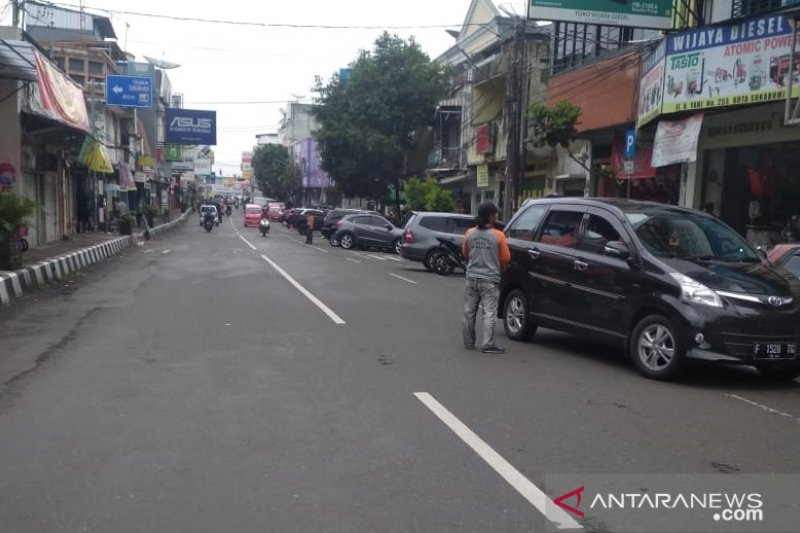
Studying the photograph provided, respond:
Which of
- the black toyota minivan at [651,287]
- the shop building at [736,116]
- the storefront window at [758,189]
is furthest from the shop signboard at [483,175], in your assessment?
the black toyota minivan at [651,287]

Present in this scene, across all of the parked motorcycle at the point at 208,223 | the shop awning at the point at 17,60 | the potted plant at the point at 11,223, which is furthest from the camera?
the parked motorcycle at the point at 208,223

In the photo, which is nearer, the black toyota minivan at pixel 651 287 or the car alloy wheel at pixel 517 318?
the black toyota minivan at pixel 651 287

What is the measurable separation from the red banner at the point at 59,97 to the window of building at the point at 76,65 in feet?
99.3

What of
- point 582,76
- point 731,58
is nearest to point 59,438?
point 731,58

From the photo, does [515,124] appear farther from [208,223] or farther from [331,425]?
[208,223]

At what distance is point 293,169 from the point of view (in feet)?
319

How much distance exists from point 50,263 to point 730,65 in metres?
15.3

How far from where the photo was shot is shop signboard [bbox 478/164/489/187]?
34312mm

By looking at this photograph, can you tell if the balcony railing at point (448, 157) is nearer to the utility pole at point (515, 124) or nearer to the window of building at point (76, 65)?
the utility pole at point (515, 124)

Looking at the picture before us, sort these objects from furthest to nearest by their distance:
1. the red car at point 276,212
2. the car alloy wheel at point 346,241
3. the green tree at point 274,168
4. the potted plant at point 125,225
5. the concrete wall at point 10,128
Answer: the green tree at point 274,168
the red car at point 276,212
the car alloy wheel at point 346,241
the potted plant at point 125,225
the concrete wall at point 10,128

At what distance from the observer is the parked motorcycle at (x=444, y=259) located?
71.7 feet

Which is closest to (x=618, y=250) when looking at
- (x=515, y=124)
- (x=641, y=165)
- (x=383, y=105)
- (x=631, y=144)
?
(x=631, y=144)

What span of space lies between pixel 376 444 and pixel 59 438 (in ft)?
7.62

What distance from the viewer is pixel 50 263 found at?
1716 cm
